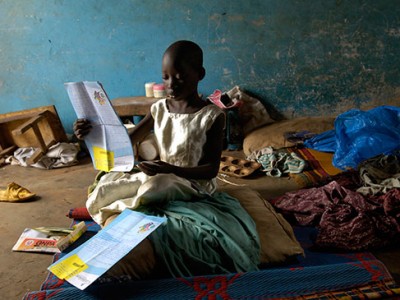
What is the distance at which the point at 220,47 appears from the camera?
11.9 ft

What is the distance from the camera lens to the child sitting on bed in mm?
1374

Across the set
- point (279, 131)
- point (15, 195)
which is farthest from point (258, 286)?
point (279, 131)

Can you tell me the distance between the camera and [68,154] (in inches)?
131

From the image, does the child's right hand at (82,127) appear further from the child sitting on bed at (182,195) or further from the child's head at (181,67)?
the child's head at (181,67)

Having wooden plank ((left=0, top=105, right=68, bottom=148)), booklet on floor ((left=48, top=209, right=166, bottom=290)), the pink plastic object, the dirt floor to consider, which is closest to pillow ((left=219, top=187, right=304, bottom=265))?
the dirt floor

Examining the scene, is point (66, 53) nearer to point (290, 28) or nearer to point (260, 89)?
point (260, 89)

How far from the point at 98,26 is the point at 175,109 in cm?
224

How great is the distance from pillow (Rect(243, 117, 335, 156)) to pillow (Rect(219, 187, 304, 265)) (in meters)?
1.31

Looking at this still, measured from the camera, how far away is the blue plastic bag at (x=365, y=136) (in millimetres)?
2793

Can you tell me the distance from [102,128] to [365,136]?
210cm

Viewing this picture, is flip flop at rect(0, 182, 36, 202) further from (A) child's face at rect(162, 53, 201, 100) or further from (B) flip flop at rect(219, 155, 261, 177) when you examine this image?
(A) child's face at rect(162, 53, 201, 100)

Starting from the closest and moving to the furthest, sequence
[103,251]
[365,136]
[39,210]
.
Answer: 1. [103,251]
2. [39,210]
3. [365,136]

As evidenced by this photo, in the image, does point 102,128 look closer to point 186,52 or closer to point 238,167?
point 186,52

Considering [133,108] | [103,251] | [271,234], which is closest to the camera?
[103,251]
